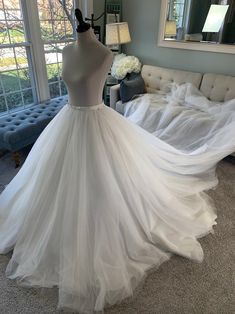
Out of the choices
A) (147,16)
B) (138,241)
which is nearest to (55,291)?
(138,241)

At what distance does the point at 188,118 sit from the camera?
2.31 metres

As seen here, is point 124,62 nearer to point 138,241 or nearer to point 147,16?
point 147,16

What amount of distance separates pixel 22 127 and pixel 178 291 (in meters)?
1.89

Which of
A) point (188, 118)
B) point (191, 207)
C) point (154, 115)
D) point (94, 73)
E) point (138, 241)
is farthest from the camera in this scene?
point (154, 115)

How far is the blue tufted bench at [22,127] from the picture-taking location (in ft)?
7.37

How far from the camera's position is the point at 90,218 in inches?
51.2

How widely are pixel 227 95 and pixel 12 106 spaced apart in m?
2.45

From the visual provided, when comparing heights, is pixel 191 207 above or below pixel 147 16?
below

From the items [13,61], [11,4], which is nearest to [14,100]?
[13,61]

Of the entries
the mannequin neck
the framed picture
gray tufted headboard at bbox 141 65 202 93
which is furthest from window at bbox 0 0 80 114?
the mannequin neck

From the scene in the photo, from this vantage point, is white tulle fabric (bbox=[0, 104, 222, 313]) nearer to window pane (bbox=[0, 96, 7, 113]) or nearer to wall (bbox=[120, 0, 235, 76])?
window pane (bbox=[0, 96, 7, 113])

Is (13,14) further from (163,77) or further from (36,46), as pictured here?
(163,77)

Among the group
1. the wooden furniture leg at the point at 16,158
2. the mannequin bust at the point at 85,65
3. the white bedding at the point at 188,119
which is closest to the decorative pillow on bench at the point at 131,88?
the white bedding at the point at 188,119

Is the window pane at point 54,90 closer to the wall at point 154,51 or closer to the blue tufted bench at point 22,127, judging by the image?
the blue tufted bench at point 22,127
